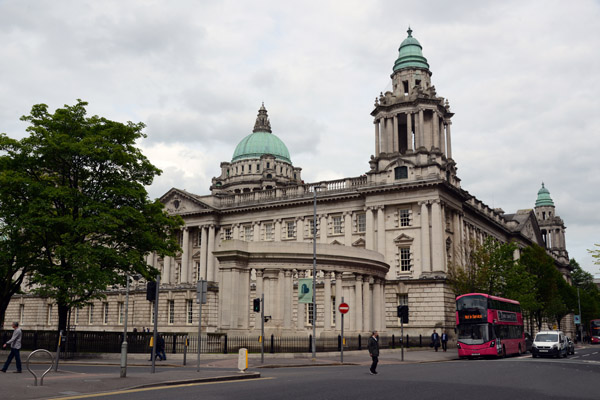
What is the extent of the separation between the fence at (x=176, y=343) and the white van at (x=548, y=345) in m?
12.5

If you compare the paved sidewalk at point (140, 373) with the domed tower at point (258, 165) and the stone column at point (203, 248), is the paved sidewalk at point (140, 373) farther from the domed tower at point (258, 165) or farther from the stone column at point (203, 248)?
the domed tower at point (258, 165)

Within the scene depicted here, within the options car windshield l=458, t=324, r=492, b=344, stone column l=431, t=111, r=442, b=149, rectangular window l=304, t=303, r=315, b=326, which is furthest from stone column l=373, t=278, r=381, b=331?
stone column l=431, t=111, r=442, b=149

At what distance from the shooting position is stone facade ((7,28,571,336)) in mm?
41188

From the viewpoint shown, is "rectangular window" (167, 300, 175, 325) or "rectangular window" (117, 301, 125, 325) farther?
"rectangular window" (117, 301, 125, 325)

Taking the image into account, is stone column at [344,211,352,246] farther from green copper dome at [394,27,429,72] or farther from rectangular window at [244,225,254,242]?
green copper dome at [394,27,429,72]

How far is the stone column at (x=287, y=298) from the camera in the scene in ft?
122

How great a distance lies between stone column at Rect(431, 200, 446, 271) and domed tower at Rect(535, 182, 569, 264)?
75497 millimetres

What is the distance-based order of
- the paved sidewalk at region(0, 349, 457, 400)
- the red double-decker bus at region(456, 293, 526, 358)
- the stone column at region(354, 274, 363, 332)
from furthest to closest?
the stone column at region(354, 274, 363, 332), the red double-decker bus at region(456, 293, 526, 358), the paved sidewalk at region(0, 349, 457, 400)

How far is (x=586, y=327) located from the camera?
121562mm

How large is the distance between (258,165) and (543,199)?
65.8 metres

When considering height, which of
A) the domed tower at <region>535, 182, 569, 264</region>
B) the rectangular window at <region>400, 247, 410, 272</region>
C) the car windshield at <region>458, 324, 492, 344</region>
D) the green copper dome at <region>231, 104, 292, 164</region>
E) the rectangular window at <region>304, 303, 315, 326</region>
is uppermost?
the green copper dome at <region>231, 104, 292, 164</region>

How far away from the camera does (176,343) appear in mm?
33281

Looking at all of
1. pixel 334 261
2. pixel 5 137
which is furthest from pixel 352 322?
pixel 5 137

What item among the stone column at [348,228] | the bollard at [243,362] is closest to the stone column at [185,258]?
the stone column at [348,228]
